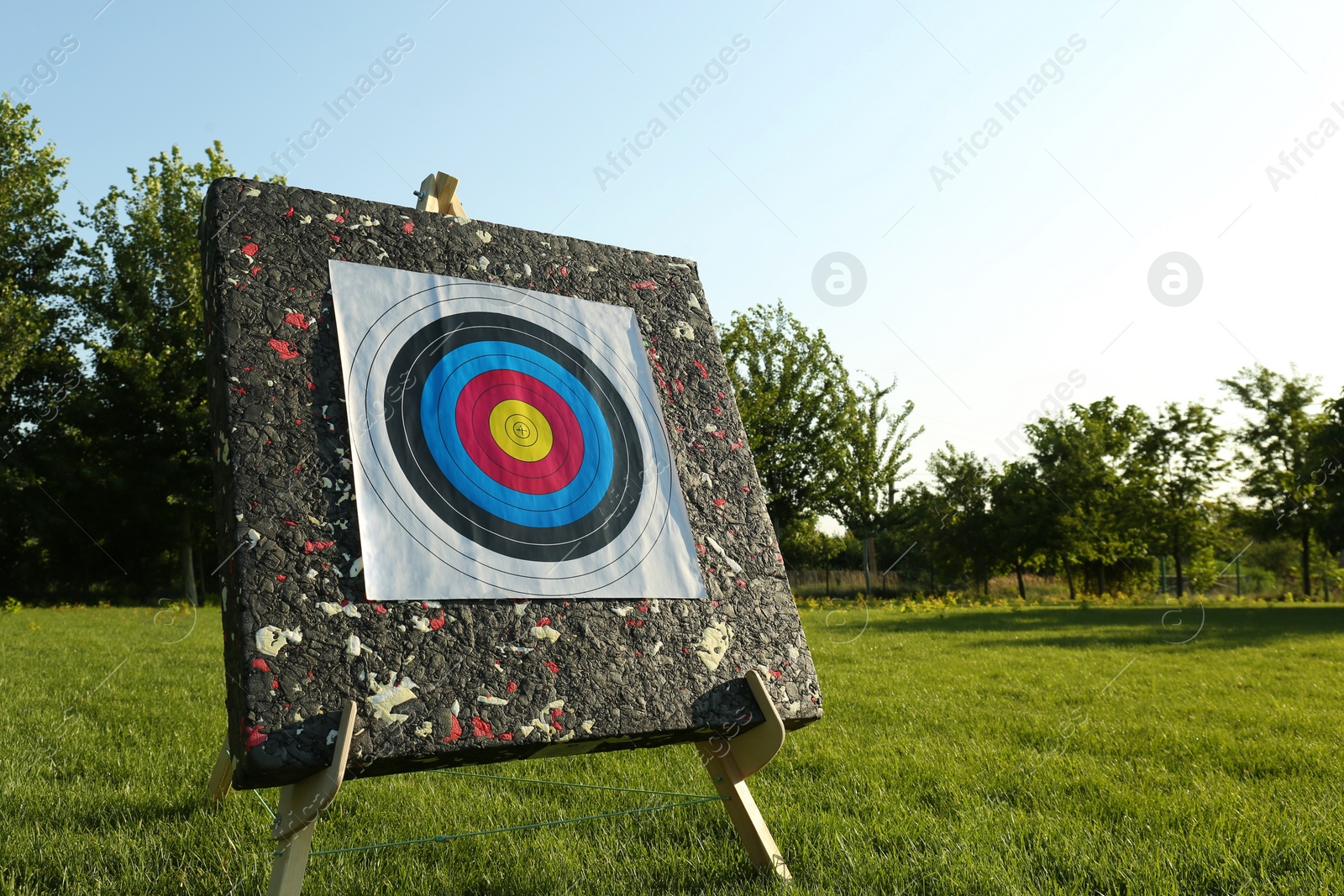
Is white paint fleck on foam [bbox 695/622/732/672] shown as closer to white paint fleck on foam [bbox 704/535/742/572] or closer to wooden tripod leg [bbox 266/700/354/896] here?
white paint fleck on foam [bbox 704/535/742/572]

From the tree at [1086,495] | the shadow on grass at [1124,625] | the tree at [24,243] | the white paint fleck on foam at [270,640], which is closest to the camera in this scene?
the white paint fleck on foam at [270,640]

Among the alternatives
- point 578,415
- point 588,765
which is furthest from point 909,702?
point 578,415

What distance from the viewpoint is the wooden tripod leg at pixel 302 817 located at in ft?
5.52


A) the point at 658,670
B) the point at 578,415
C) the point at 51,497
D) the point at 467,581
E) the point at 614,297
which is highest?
the point at 51,497

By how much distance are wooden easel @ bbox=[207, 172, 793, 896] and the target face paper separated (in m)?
0.38

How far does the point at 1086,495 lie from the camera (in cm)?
1988

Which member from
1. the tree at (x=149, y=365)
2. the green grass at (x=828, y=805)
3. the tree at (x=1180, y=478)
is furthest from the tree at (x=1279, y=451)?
the tree at (x=149, y=365)

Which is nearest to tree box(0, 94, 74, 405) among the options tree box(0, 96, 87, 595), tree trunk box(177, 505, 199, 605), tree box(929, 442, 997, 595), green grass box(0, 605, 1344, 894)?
tree box(0, 96, 87, 595)

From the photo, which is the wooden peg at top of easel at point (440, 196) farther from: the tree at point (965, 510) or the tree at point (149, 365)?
the tree at point (965, 510)

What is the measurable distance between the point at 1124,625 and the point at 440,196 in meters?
10.9

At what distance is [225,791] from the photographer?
9.00 feet

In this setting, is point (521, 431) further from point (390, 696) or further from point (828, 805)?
point (828, 805)

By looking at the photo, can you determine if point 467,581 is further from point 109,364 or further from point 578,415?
point 109,364

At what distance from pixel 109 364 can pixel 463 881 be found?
17116mm
